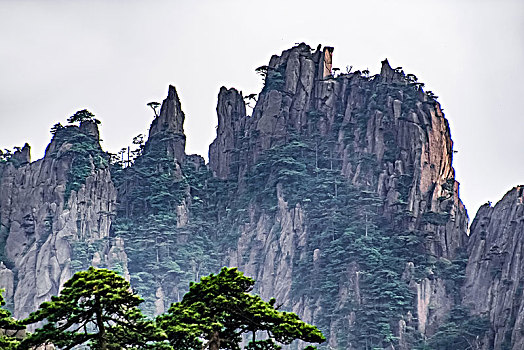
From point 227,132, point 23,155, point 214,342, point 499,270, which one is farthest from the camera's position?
point 227,132

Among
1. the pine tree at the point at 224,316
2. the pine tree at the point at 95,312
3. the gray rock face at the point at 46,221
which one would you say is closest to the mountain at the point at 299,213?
the gray rock face at the point at 46,221

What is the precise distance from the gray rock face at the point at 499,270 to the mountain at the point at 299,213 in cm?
17

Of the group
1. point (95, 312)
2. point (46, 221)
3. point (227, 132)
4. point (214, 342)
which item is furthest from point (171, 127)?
point (95, 312)

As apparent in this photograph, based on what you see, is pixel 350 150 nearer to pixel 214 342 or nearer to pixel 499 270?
pixel 499 270

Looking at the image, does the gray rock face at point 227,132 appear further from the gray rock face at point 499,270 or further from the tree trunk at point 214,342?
the tree trunk at point 214,342

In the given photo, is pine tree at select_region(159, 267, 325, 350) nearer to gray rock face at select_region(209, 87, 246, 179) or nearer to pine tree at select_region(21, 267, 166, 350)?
pine tree at select_region(21, 267, 166, 350)

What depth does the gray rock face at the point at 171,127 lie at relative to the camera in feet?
331

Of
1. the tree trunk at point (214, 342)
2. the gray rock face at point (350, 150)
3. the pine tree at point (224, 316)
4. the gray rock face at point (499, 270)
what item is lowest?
the tree trunk at point (214, 342)

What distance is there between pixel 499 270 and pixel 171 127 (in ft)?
130

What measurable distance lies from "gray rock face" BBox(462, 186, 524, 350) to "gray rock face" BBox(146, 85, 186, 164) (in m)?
32.7

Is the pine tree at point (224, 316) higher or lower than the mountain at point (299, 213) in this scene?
lower

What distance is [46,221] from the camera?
→ 91938 mm

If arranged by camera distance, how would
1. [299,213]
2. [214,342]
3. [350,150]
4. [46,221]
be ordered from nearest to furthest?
[214,342], [299,213], [46,221], [350,150]

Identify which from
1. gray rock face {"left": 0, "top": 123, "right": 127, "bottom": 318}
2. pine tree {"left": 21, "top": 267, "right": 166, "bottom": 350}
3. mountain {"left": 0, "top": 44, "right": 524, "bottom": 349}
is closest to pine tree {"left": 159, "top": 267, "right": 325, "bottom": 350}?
pine tree {"left": 21, "top": 267, "right": 166, "bottom": 350}
